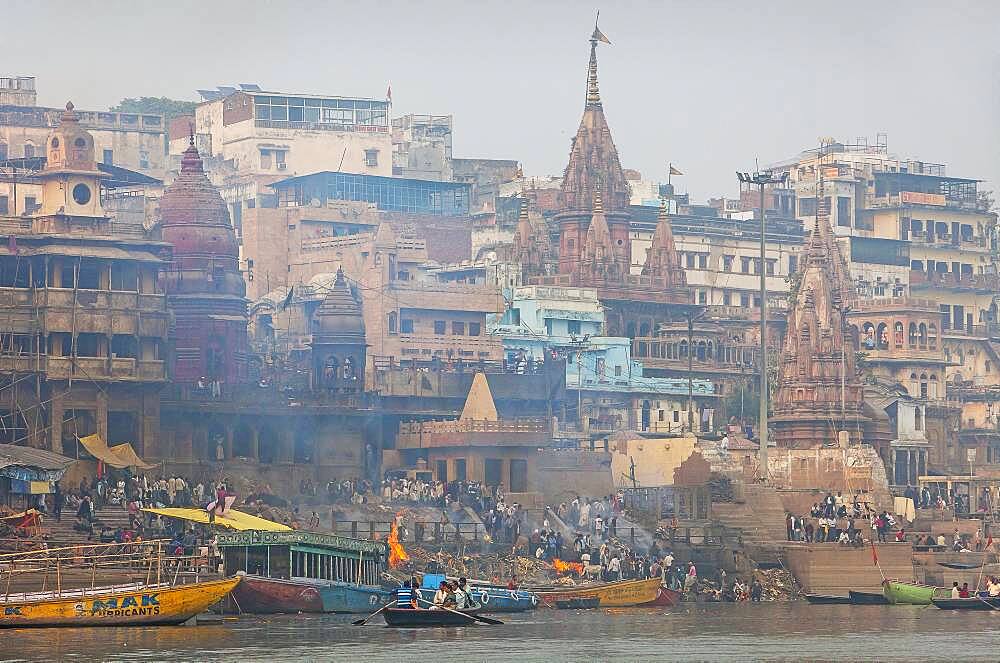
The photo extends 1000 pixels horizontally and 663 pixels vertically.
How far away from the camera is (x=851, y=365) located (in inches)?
4104

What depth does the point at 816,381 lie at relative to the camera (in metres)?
102

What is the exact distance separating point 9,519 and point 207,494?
10.1 meters

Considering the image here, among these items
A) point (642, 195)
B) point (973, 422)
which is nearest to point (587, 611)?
point (973, 422)

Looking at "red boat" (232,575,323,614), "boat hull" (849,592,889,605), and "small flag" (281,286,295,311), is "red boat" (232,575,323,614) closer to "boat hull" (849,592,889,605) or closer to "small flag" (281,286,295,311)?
"boat hull" (849,592,889,605)

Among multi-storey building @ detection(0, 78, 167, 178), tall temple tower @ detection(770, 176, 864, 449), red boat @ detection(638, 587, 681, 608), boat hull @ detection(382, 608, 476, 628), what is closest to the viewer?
boat hull @ detection(382, 608, 476, 628)

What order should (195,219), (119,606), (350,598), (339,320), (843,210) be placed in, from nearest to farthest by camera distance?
(119,606), (350,598), (339,320), (195,219), (843,210)

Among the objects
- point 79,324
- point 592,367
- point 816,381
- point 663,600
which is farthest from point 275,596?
point 592,367

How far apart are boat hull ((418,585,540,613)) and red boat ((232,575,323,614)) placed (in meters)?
4.22

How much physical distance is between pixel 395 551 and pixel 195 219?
25.6 metres

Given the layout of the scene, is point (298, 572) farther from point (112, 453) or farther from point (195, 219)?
point (195, 219)

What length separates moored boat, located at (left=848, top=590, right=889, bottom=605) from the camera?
79938 mm

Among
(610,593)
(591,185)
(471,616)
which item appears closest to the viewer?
(471,616)

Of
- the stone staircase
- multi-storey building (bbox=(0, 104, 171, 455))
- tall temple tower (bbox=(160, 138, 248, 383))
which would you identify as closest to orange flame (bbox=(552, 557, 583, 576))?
the stone staircase

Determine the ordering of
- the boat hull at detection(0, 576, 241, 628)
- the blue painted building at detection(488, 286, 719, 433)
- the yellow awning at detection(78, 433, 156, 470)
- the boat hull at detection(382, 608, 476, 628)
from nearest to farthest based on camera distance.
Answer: the boat hull at detection(0, 576, 241, 628)
the boat hull at detection(382, 608, 476, 628)
the yellow awning at detection(78, 433, 156, 470)
the blue painted building at detection(488, 286, 719, 433)
